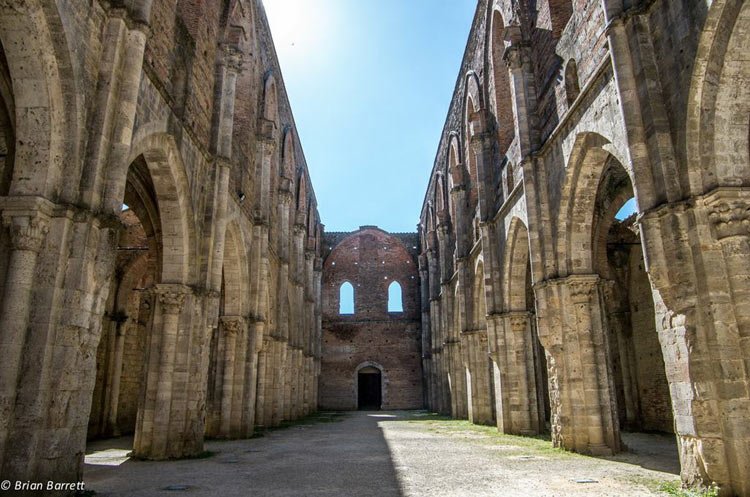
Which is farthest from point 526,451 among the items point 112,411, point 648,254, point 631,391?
point 112,411

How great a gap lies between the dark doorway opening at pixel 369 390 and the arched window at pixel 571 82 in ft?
100

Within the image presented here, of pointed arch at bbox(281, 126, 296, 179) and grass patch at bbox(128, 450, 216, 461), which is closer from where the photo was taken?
grass patch at bbox(128, 450, 216, 461)

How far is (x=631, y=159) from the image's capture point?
777 centimetres

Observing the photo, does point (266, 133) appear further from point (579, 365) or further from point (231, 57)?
point (579, 365)

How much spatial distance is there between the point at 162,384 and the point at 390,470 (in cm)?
504

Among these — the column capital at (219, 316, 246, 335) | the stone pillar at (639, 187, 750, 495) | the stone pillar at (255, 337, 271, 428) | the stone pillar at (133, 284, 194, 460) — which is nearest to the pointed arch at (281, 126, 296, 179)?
the stone pillar at (255, 337, 271, 428)

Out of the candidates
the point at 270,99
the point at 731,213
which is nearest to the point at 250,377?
the point at 270,99

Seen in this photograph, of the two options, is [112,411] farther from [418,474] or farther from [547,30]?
[547,30]

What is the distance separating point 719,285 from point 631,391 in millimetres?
13525

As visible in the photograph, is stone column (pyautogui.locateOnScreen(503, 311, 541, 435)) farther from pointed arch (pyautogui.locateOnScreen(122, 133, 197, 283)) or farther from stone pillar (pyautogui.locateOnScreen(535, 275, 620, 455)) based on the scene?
pointed arch (pyautogui.locateOnScreen(122, 133, 197, 283))

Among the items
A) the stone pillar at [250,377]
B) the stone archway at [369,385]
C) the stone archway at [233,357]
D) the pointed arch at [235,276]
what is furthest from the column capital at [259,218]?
the stone archway at [369,385]

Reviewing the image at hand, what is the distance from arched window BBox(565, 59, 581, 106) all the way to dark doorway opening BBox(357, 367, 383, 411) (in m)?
30.5

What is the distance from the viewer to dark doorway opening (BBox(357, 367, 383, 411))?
39.5 meters

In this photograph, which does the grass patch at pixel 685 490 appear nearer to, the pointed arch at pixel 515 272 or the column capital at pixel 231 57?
the pointed arch at pixel 515 272
